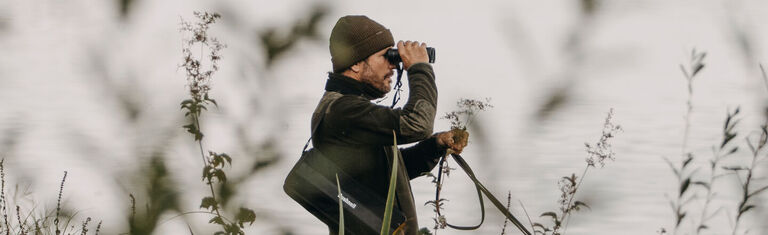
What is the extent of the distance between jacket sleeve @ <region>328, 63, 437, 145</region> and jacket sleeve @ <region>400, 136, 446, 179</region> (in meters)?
0.28

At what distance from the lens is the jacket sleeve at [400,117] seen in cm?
223

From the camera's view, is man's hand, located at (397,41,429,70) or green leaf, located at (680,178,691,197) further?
man's hand, located at (397,41,429,70)

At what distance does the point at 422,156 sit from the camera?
2.68 m

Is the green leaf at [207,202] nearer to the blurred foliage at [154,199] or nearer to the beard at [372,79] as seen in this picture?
the blurred foliage at [154,199]

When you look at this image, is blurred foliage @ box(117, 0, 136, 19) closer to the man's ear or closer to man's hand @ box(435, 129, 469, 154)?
man's hand @ box(435, 129, 469, 154)

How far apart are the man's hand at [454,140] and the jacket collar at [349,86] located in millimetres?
308

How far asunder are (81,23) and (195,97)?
21 centimetres

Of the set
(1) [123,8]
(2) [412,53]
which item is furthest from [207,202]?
(2) [412,53]

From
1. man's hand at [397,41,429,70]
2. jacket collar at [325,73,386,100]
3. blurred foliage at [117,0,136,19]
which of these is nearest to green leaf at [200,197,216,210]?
blurred foliage at [117,0,136,19]

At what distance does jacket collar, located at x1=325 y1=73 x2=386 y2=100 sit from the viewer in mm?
2516

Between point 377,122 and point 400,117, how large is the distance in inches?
2.5

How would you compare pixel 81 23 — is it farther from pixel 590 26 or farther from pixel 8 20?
pixel 590 26

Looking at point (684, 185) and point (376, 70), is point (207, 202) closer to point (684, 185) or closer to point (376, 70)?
point (684, 185)

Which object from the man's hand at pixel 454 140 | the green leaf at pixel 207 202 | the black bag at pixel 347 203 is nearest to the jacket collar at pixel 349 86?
the black bag at pixel 347 203
